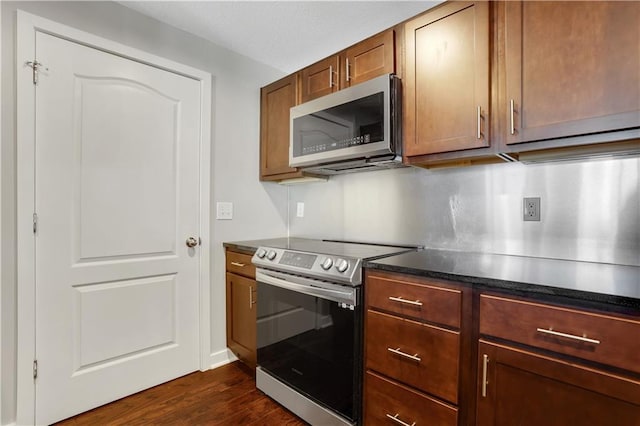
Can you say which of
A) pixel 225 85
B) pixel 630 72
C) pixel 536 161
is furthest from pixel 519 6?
pixel 225 85

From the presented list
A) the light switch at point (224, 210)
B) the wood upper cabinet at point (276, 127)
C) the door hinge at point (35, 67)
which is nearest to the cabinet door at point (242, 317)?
the light switch at point (224, 210)

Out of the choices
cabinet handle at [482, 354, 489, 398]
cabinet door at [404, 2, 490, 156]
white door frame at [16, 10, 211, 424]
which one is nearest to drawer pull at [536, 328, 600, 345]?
cabinet handle at [482, 354, 489, 398]

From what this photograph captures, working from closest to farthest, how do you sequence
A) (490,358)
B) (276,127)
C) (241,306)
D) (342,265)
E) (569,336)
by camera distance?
(569,336)
(490,358)
(342,265)
(241,306)
(276,127)

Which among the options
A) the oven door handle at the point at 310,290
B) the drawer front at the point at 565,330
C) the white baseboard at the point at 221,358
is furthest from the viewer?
the white baseboard at the point at 221,358

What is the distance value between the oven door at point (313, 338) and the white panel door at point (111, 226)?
2.22 ft

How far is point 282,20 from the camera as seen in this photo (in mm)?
1999

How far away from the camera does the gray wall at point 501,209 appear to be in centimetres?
136

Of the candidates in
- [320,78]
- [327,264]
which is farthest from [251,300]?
[320,78]

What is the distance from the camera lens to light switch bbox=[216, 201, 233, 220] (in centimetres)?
235

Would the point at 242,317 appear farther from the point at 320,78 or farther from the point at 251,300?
the point at 320,78

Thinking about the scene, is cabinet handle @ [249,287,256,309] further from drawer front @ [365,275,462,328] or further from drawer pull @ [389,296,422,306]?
drawer pull @ [389,296,422,306]

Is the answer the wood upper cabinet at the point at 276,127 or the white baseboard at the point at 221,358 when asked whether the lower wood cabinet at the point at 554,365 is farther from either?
the white baseboard at the point at 221,358

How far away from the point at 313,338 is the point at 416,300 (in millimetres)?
648

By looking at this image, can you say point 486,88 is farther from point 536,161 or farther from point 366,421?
point 366,421
